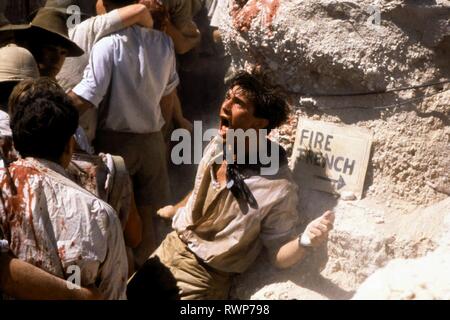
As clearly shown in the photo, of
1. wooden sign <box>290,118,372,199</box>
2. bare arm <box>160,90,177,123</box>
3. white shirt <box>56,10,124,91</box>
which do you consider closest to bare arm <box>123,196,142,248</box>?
wooden sign <box>290,118,372,199</box>

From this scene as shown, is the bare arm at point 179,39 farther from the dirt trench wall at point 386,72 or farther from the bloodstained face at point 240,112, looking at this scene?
the bloodstained face at point 240,112

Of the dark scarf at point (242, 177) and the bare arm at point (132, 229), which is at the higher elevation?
the dark scarf at point (242, 177)

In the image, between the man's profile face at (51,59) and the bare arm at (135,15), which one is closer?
the man's profile face at (51,59)

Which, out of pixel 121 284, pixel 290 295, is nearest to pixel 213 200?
pixel 290 295

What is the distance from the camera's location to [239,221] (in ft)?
11.7

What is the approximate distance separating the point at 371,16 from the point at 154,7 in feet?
4.78

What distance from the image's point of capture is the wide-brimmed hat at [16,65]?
3.43 metres

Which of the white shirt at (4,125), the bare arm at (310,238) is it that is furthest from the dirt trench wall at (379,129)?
the white shirt at (4,125)

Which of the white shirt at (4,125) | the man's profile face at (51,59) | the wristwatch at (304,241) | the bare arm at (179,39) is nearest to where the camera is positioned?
the white shirt at (4,125)

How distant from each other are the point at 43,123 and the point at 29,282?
0.50m

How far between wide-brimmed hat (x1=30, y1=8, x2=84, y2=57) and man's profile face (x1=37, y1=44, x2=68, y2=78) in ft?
0.19

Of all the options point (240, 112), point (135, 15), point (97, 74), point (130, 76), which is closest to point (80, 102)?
point (97, 74)

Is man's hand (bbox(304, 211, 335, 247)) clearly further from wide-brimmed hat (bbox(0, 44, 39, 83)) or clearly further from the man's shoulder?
the man's shoulder

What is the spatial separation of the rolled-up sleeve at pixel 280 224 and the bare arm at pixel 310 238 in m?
0.04
